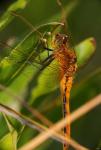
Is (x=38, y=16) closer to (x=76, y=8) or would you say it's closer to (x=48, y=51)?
(x=76, y=8)

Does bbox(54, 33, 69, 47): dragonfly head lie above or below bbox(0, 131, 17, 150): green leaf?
above

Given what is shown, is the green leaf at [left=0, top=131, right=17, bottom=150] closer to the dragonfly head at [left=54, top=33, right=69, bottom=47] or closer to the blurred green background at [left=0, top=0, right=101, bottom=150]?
the blurred green background at [left=0, top=0, right=101, bottom=150]

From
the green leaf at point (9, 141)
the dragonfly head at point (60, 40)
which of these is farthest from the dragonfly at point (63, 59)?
the green leaf at point (9, 141)

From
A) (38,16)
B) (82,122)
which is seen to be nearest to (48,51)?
(82,122)

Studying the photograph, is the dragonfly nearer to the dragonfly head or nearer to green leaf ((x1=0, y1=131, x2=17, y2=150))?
the dragonfly head

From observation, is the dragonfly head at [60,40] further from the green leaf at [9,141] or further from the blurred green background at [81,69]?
the green leaf at [9,141]

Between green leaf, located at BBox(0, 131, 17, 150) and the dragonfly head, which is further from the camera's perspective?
the dragonfly head

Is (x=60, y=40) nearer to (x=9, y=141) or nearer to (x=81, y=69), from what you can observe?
(x=81, y=69)

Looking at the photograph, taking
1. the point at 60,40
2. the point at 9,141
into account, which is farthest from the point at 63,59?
the point at 9,141

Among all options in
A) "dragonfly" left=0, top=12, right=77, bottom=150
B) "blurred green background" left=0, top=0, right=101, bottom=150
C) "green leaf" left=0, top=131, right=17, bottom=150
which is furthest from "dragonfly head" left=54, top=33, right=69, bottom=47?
"green leaf" left=0, top=131, right=17, bottom=150
